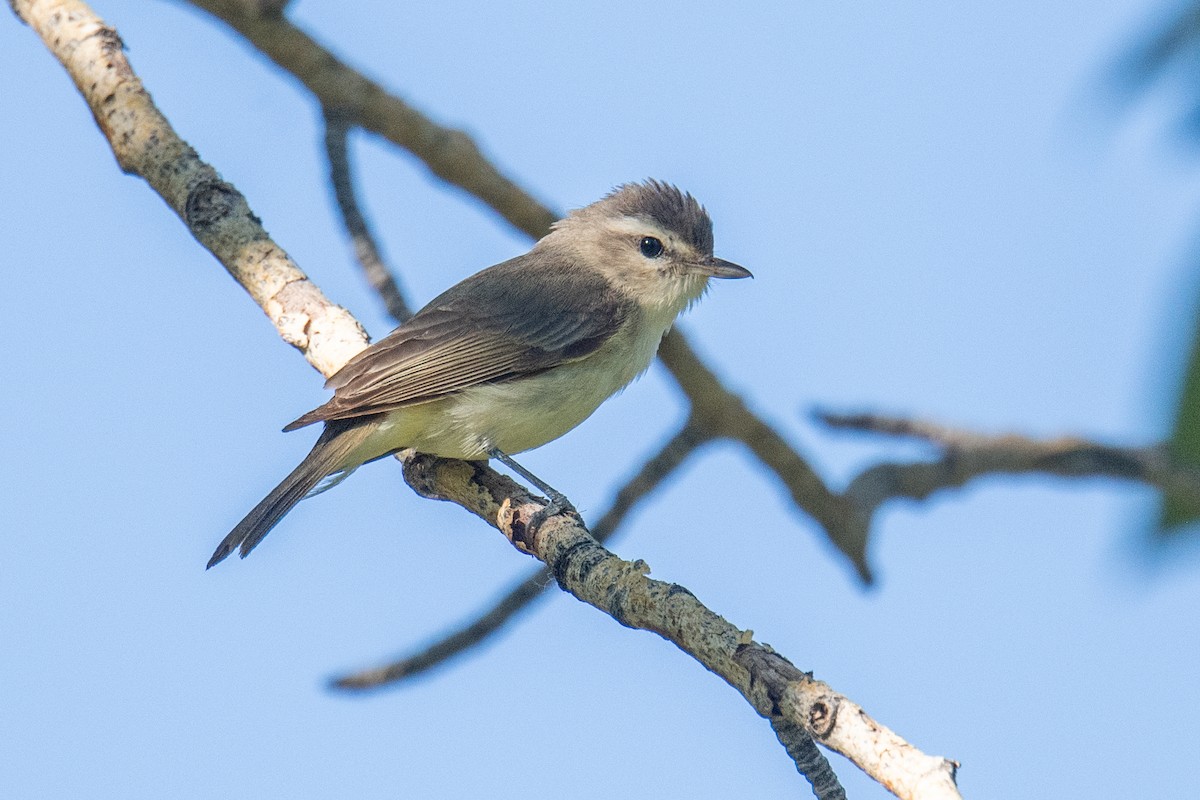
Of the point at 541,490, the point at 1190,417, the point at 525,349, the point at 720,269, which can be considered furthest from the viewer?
the point at 720,269

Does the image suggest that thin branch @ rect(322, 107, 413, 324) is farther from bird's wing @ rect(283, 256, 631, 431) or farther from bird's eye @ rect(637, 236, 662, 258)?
bird's eye @ rect(637, 236, 662, 258)

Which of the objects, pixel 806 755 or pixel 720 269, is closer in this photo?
pixel 806 755

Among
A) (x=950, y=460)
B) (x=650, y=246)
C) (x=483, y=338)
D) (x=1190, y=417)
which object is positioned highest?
(x=650, y=246)

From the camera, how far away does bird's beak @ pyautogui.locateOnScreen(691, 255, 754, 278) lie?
5430 millimetres

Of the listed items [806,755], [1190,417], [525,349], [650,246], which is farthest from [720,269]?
[1190,417]

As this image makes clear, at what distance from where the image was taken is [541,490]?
4.38 meters

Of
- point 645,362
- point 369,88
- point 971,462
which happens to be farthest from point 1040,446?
point 369,88

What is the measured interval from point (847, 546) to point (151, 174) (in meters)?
3.09

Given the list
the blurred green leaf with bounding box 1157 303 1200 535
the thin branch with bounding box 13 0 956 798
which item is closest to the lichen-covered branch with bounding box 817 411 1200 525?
the thin branch with bounding box 13 0 956 798

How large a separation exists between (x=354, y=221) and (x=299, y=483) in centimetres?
117

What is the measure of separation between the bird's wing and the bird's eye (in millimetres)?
266

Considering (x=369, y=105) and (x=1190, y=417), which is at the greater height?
(x=369, y=105)

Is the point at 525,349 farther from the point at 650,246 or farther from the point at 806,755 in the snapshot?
the point at 806,755

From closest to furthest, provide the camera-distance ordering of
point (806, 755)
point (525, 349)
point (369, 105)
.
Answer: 1. point (806, 755)
2. point (525, 349)
3. point (369, 105)
